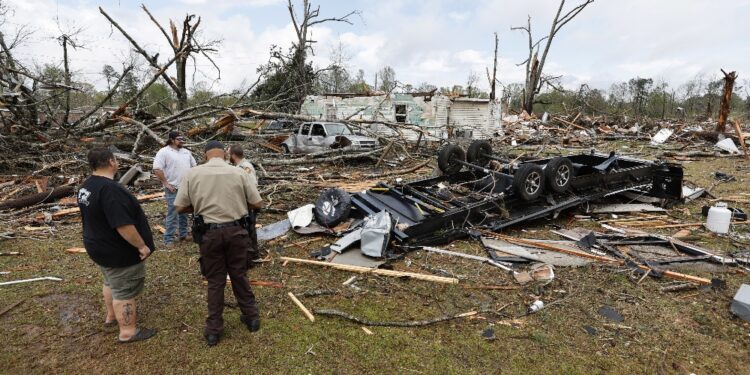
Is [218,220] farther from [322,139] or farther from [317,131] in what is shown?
[317,131]

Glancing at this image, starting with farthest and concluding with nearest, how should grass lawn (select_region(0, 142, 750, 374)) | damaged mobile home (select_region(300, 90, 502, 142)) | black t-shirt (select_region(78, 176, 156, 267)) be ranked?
damaged mobile home (select_region(300, 90, 502, 142)) → grass lawn (select_region(0, 142, 750, 374)) → black t-shirt (select_region(78, 176, 156, 267))

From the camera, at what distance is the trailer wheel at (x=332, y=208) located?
6246 mm

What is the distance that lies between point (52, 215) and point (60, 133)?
191 inches

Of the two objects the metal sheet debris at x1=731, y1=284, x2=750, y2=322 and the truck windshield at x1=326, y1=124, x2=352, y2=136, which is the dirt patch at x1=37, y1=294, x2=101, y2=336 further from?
the truck windshield at x1=326, y1=124, x2=352, y2=136

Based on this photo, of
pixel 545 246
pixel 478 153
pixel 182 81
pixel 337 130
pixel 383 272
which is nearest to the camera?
pixel 383 272

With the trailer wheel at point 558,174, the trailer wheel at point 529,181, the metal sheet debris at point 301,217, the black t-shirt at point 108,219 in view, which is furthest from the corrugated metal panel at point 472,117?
the black t-shirt at point 108,219

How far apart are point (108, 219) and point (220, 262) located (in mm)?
857

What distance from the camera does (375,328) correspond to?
368cm

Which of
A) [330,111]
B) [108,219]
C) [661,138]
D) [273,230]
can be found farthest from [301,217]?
[661,138]

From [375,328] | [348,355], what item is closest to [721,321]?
[375,328]

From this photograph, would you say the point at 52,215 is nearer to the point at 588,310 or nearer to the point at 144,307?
the point at 144,307

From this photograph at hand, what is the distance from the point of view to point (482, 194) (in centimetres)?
688

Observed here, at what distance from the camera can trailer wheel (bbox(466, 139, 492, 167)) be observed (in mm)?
8148

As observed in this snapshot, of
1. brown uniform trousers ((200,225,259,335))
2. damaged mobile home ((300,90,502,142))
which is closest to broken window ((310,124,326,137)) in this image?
damaged mobile home ((300,90,502,142))
